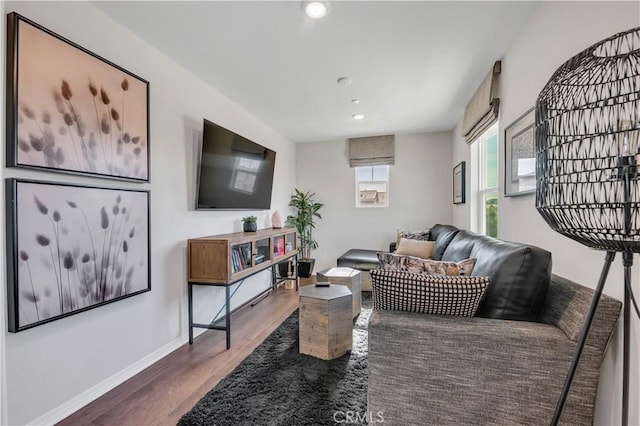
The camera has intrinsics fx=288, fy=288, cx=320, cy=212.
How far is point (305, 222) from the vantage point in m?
4.69

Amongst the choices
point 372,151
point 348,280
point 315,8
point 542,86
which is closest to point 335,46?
point 315,8

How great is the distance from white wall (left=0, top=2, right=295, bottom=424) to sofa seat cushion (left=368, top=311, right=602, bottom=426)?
5.39 ft

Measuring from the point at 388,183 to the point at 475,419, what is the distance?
385cm

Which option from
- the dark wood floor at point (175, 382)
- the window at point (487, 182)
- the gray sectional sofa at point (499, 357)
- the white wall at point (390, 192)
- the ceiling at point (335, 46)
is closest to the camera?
the gray sectional sofa at point (499, 357)

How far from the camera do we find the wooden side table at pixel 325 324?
208 cm

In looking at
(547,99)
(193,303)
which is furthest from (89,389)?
(547,99)

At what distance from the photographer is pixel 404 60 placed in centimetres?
229

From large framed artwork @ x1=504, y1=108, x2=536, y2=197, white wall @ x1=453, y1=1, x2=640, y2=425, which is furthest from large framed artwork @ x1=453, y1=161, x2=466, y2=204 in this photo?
large framed artwork @ x1=504, y1=108, x2=536, y2=197

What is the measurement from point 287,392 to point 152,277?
4.11 feet

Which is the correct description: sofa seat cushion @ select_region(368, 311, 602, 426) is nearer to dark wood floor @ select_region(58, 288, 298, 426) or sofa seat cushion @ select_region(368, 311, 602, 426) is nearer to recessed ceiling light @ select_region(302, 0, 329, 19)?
dark wood floor @ select_region(58, 288, 298, 426)

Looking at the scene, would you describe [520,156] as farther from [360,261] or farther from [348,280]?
[360,261]

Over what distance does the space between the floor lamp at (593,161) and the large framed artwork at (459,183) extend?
9.03ft

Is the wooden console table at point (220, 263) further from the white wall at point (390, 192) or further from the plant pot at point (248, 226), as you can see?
the white wall at point (390, 192)

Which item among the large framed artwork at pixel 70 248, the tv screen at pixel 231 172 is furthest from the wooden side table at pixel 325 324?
the tv screen at pixel 231 172
